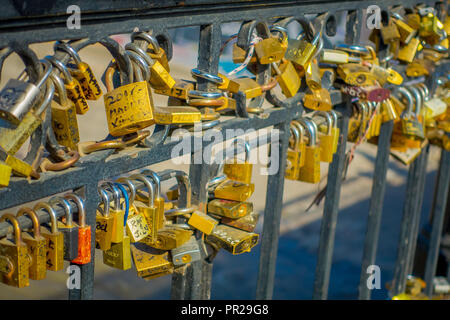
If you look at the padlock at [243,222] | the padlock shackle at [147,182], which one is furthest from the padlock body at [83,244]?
the padlock at [243,222]

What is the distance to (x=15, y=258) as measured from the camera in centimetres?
113

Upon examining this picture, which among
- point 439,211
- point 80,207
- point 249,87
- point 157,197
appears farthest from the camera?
point 439,211

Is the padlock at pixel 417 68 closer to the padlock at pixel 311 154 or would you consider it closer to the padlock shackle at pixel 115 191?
the padlock at pixel 311 154

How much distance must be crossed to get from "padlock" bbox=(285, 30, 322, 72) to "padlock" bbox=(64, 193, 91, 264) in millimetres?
904

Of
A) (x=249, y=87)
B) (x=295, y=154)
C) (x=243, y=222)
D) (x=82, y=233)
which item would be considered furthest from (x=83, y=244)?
(x=295, y=154)

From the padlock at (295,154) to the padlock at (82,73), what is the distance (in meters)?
0.85

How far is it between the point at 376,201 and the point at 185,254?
3.77 feet

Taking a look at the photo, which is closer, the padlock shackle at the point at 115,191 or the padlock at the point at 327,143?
the padlock shackle at the point at 115,191

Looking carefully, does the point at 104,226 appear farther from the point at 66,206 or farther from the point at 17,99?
the point at 17,99

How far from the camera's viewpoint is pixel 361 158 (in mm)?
6961

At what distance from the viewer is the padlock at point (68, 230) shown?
121 cm

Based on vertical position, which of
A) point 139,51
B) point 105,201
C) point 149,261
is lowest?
point 149,261
